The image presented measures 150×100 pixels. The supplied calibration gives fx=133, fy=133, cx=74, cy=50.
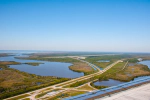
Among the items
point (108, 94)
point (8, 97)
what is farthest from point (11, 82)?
point (108, 94)

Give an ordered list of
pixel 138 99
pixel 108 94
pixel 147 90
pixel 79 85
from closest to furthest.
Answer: pixel 138 99 < pixel 108 94 < pixel 147 90 < pixel 79 85

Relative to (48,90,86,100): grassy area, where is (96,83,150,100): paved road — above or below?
above

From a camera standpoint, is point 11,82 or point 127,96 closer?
point 127,96

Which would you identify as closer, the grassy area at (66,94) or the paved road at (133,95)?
the paved road at (133,95)

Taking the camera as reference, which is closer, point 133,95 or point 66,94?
point 133,95

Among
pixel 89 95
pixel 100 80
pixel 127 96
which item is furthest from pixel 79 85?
pixel 127 96

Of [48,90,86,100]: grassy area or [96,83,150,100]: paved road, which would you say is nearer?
[96,83,150,100]: paved road

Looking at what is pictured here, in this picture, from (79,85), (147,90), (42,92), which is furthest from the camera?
(79,85)

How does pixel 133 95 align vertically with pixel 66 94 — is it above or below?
above

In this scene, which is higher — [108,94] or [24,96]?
[108,94]

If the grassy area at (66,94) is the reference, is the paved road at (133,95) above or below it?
above

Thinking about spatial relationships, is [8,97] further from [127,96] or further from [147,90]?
[147,90]
